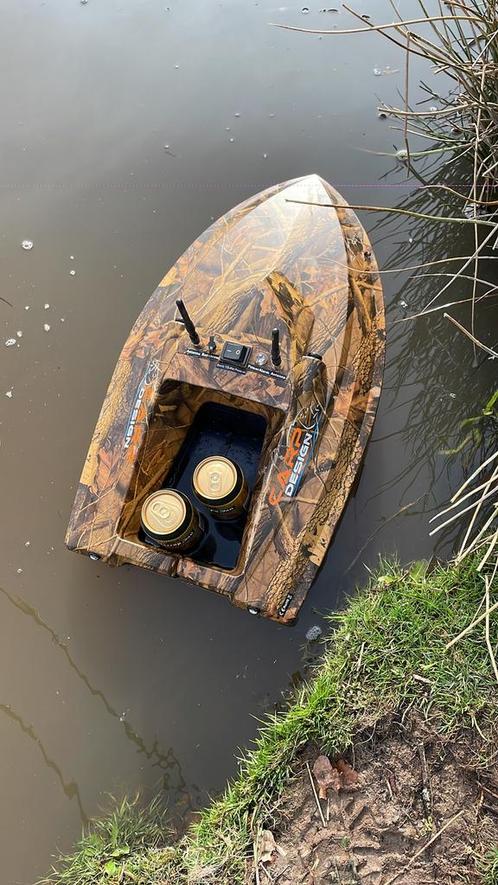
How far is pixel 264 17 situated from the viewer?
13.1 ft

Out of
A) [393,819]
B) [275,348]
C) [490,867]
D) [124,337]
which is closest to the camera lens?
[490,867]

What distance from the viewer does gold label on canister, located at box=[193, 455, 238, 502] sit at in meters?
2.30

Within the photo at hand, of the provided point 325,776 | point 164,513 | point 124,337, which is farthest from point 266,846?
point 124,337

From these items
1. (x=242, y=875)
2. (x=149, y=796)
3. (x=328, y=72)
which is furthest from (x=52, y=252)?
(x=242, y=875)

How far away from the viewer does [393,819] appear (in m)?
2.23

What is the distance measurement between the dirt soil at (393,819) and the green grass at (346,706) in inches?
3.2

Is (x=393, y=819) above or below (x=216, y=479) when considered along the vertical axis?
below

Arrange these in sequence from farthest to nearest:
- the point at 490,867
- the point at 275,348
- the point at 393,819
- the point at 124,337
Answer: the point at 124,337, the point at 275,348, the point at 393,819, the point at 490,867

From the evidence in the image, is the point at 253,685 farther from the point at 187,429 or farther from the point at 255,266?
the point at 255,266

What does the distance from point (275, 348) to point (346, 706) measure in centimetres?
151

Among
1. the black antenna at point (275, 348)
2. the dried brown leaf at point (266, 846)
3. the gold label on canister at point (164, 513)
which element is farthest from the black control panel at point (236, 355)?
the dried brown leaf at point (266, 846)

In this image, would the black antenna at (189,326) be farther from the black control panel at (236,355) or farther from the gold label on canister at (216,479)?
the gold label on canister at (216,479)

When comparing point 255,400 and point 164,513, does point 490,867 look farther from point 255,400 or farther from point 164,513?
point 255,400

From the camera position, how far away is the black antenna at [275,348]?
230cm
